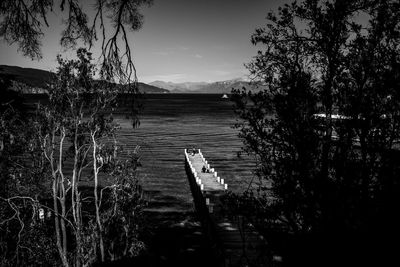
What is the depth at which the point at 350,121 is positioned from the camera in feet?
28.7

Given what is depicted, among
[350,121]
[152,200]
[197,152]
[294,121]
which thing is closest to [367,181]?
[350,121]

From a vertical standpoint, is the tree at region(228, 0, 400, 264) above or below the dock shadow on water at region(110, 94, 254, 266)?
above

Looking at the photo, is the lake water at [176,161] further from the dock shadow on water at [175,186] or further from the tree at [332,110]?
the tree at [332,110]

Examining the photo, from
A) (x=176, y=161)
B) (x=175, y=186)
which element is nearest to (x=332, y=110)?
(x=175, y=186)

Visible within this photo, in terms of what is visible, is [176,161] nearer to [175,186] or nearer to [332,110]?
[175,186]

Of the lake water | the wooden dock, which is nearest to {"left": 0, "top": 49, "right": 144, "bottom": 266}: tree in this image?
the wooden dock

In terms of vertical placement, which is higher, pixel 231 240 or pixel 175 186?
pixel 231 240

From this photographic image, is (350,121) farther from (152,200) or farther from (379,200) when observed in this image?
(152,200)

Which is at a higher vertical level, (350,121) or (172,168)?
(350,121)

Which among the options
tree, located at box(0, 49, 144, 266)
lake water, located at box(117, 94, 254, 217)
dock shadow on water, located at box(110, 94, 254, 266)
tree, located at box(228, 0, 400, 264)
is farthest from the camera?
lake water, located at box(117, 94, 254, 217)

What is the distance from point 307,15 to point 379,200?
5832mm

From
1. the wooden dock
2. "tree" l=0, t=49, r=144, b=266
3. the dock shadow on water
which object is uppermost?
"tree" l=0, t=49, r=144, b=266

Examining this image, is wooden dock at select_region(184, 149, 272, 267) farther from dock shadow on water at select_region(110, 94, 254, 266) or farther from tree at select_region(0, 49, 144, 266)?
tree at select_region(0, 49, 144, 266)

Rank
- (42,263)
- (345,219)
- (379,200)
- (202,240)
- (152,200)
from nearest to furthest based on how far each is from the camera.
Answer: (379,200) < (345,219) < (42,263) < (202,240) < (152,200)
